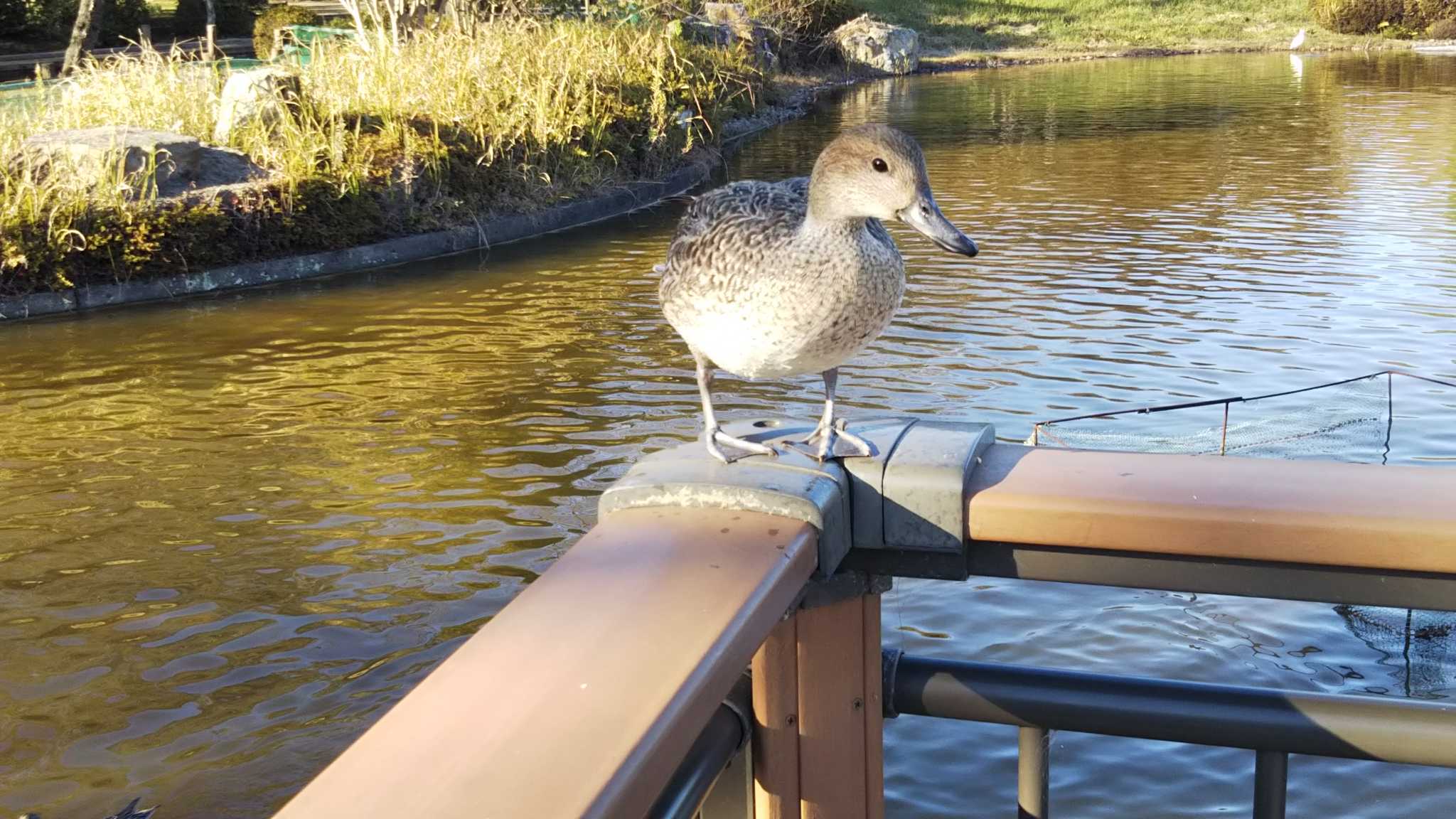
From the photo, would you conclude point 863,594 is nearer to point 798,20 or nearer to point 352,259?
point 352,259

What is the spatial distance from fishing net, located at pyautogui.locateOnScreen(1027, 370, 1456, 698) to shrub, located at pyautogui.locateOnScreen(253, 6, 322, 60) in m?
25.8

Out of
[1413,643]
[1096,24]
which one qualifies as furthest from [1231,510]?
[1096,24]

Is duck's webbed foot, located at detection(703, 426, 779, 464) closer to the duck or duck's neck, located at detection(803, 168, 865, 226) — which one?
the duck

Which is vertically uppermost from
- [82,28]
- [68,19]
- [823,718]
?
[68,19]

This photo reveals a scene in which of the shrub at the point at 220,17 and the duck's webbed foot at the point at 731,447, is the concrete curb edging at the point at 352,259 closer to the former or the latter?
the duck's webbed foot at the point at 731,447

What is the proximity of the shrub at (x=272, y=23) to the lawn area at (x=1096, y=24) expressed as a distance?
2107 centimetres

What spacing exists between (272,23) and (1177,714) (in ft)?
107

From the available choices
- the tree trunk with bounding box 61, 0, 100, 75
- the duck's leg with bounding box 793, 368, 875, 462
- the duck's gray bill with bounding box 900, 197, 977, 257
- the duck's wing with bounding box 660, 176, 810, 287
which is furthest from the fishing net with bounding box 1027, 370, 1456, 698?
the tree trunk with bounding box 61, 0, 100, 75

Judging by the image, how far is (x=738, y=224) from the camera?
2.69 meters

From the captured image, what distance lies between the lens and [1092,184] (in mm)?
17703

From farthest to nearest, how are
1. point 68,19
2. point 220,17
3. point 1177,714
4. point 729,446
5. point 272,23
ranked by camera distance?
1. point 220,17
2. point 68,19
3. point 272,23
4. point 729,446
5. point 1177,714

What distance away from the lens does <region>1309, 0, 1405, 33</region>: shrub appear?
49.8m

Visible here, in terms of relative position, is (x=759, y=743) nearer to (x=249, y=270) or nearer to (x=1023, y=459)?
(x=1023, y=459)

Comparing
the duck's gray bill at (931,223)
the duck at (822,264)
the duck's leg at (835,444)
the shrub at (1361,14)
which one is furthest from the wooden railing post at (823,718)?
the shrub at (1361,14)
